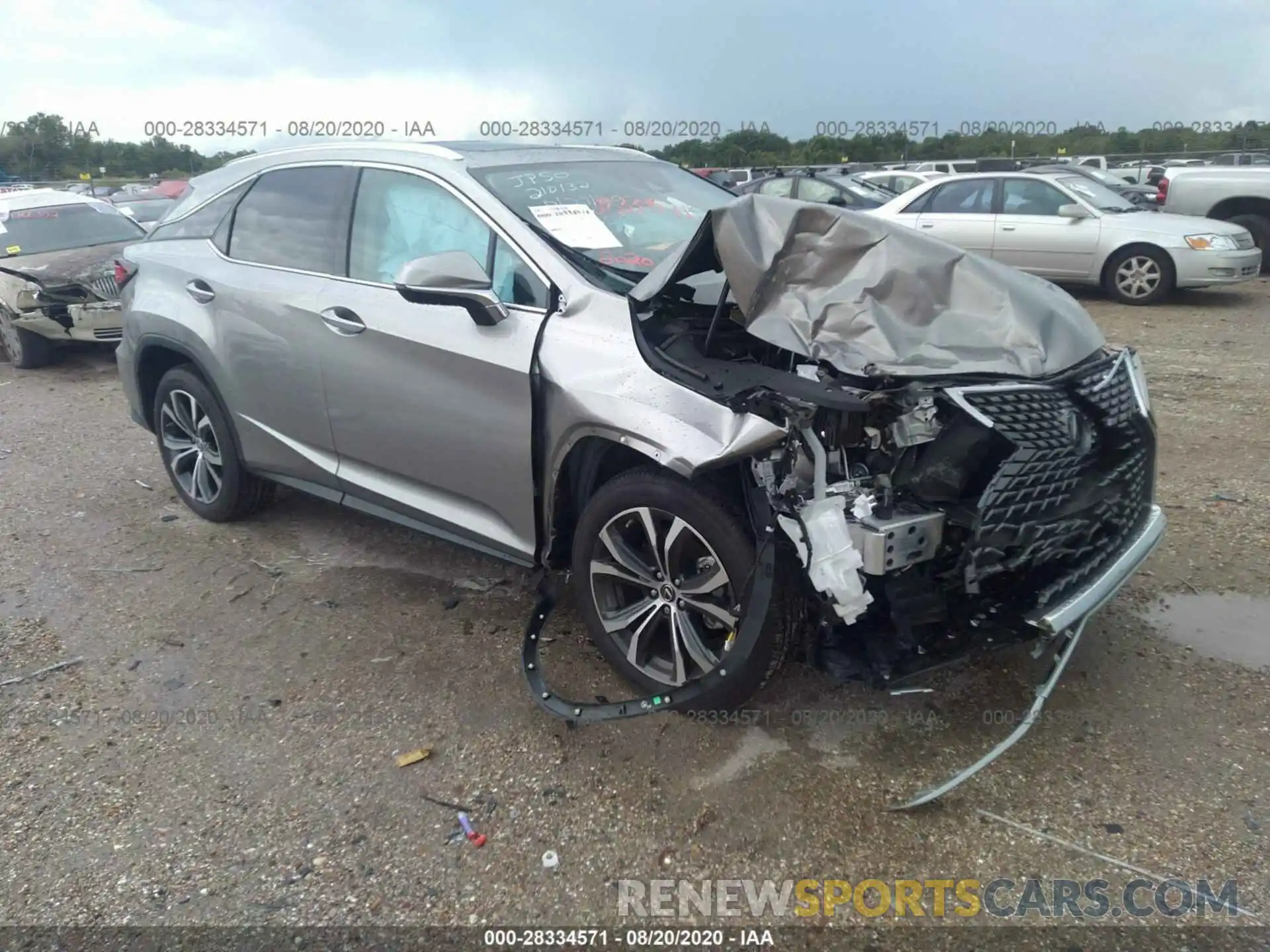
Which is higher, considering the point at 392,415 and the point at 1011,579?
the point at 392,415

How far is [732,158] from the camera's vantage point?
99.1 ft

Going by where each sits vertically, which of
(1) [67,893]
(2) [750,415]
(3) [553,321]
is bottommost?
(1) [67,893]

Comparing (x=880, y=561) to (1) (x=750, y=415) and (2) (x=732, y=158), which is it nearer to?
(1) (x=750, y=415)

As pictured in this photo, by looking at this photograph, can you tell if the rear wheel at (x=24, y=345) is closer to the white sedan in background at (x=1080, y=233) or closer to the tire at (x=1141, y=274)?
the white sedan in background at (x=1080, y=233)

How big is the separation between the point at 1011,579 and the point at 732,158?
29.3 metres

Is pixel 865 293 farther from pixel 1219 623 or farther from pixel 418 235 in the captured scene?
pixel 1219 623

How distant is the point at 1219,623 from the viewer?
11.7 ft

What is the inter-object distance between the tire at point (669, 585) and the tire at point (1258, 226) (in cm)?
1197

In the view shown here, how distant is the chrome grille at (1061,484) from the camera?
8.54 ft

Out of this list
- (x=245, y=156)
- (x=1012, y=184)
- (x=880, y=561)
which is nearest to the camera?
(x=880, y=561)

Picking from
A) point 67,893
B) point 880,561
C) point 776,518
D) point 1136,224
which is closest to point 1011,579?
point 880,561

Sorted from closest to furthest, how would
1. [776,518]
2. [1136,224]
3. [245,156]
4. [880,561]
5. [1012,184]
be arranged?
[880,561] → [776,518] → [245,156] → [1136,224] → [1012,184]

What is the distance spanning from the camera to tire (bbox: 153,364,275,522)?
15.1 ft

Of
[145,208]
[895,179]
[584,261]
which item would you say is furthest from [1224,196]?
[145,208]
